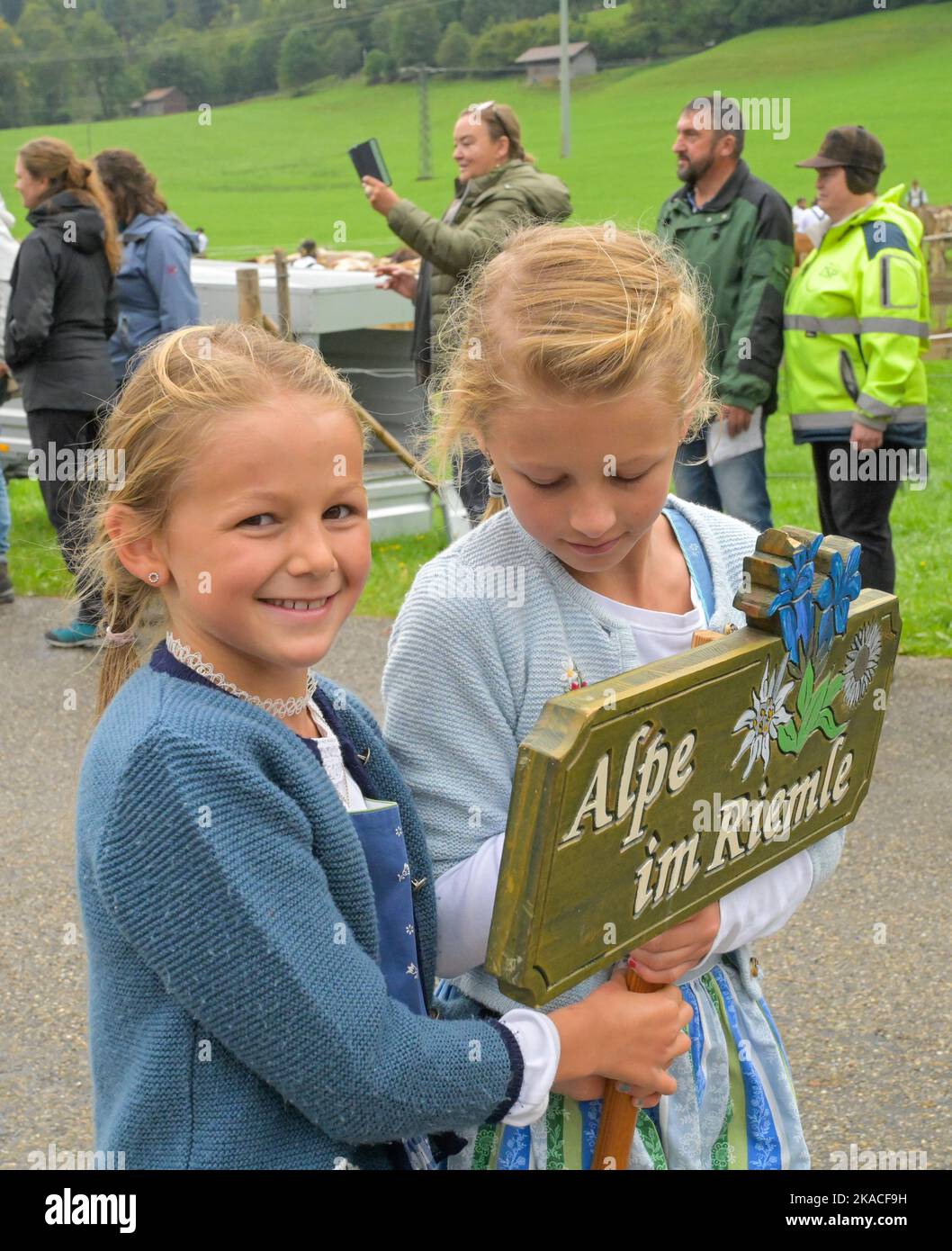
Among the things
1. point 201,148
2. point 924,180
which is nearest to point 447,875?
point 924,180

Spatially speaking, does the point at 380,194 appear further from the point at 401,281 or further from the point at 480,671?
the point at 480,671

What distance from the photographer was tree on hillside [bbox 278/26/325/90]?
1807 inches

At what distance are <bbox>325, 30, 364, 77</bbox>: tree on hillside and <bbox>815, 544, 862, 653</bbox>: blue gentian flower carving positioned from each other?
50.0 meters

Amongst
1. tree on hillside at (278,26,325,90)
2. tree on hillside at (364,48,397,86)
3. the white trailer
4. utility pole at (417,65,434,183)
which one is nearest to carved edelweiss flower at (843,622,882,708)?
the white trailer

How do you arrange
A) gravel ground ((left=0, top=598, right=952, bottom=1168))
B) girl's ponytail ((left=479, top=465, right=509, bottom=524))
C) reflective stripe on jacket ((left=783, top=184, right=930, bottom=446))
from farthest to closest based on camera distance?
reflective stripe on jacket ((left=783, top=184, right=930, bottom=446)) < gravel ground ((left=0, top=598, right=952, bottom=1168)) < girl's ponytail ((left=479, top=465, right=509, bottom=524))

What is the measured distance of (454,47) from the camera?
48.2 meters

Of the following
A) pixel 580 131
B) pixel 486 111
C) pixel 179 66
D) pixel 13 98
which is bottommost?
pixel 486 111

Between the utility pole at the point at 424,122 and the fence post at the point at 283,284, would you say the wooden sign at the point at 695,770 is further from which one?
the utility pole at the point at 424,122

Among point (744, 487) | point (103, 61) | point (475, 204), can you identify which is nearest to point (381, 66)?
point (103, 61)

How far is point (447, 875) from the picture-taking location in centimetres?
147

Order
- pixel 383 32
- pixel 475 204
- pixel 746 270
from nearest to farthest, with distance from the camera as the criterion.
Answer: pixel 746 270
pixel 475 204
pixel 383 32

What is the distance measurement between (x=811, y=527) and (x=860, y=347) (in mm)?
2821

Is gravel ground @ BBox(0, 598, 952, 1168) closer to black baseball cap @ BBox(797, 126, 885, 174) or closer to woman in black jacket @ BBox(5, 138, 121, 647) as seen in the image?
woman in black jacket @ BBox(5, 138, 121, 647)

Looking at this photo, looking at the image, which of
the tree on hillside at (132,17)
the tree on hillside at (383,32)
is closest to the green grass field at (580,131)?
the tree on hillside at (383,32)
